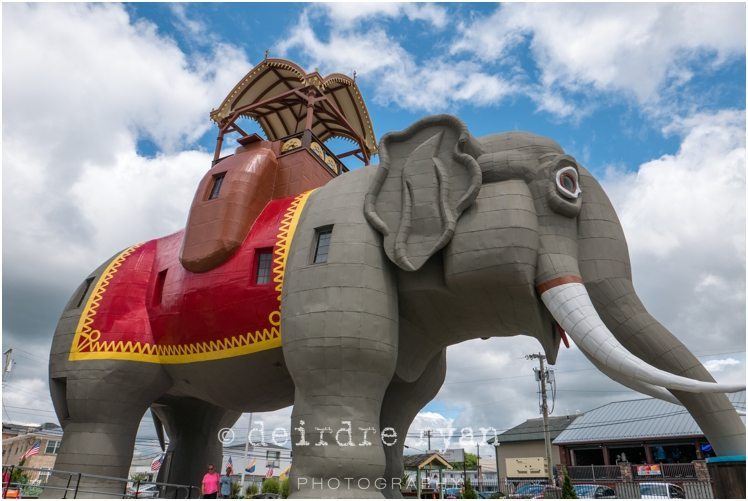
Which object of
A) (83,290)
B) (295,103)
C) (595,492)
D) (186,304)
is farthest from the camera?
(595,492)

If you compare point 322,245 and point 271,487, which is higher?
point 322,245

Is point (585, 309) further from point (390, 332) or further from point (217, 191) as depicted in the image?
point (217, 191)

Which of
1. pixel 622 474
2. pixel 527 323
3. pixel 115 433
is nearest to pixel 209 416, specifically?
pixel 115 433

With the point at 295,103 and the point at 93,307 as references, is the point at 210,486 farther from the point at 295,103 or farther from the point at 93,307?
the point at 295,103

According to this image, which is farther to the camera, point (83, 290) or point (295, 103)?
point (295, 103)

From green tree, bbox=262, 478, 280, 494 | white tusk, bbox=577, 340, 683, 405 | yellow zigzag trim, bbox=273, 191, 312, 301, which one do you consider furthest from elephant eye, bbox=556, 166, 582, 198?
green tree, bbox=262, 478, 280, 494

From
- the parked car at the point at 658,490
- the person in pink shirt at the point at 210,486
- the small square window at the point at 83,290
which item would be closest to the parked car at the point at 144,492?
the person in pink shirt at the point at 210,486

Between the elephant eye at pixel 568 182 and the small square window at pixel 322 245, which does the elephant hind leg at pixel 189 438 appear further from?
the elephant eye at pixel 568 182

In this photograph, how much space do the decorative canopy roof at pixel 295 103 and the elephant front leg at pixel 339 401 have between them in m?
5.50

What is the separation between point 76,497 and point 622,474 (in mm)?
21627

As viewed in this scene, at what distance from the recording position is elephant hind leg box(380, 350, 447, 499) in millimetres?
9141

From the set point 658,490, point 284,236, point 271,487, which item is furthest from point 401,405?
point 271,487

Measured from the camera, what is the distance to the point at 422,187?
782 cm

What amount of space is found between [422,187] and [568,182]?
6.35 feet
